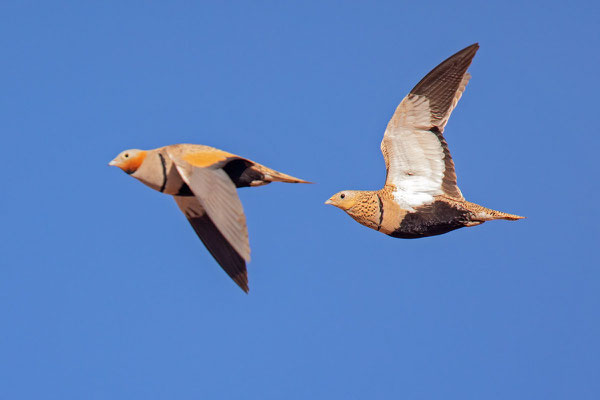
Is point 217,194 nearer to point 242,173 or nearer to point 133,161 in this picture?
point 242,173

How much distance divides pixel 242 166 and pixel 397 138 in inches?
105

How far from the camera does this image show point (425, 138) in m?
13.6

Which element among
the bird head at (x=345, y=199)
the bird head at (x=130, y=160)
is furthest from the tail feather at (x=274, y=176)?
the bird head at (x=345, y=199)

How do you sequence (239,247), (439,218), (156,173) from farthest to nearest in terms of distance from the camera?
(439,218), (156,173), (239,247)

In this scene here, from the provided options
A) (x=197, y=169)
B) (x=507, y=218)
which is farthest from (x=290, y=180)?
(x=507, y=218)

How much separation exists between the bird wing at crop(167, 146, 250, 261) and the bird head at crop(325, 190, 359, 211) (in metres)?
2.85

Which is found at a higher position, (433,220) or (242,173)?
(242,173)

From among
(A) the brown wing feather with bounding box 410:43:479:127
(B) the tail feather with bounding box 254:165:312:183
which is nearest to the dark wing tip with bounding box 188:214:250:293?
(B) the tail feather with bounding box 254:165:312:183

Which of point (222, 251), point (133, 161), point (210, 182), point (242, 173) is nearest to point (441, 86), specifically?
point (242, 173)

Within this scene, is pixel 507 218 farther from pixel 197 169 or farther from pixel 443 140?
pixel 197 169

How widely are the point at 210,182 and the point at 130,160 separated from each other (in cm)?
141

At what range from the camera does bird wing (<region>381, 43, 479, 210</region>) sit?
1353 centimetres

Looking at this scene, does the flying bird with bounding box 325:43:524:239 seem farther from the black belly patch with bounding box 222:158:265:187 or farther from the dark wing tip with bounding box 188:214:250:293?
the black belly patch with bounding box 222:158:265:187

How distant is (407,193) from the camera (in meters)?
13.7
